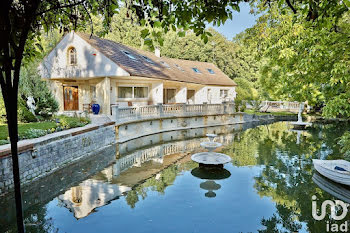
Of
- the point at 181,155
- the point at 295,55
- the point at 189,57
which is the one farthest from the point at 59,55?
the point at 189,57

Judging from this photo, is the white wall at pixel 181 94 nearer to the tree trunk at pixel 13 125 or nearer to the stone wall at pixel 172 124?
the stone wall at pixel 172 124

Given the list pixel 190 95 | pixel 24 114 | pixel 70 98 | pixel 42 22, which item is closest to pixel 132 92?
pixel 70 98

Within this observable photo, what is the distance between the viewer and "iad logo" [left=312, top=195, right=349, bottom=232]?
654 cm

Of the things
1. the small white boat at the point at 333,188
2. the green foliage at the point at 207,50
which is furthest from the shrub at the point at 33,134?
the green foliage at the point at 207,50

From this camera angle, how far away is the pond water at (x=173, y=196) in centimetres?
654

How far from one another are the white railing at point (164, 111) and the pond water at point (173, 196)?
329 centimetres

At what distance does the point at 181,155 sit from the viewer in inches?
552

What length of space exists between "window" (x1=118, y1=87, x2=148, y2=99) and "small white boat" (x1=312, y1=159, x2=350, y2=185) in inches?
636

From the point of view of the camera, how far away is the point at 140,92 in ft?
75.7

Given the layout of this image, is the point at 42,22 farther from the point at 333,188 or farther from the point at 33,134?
the point at 333,188

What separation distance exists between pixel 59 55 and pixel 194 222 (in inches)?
783

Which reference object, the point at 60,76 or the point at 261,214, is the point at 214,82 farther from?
the point at 261,214

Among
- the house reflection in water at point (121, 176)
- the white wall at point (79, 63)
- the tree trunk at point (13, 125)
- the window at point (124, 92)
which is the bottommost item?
the house reflection in water at point (121, 176)

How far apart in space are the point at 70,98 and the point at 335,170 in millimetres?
21403
